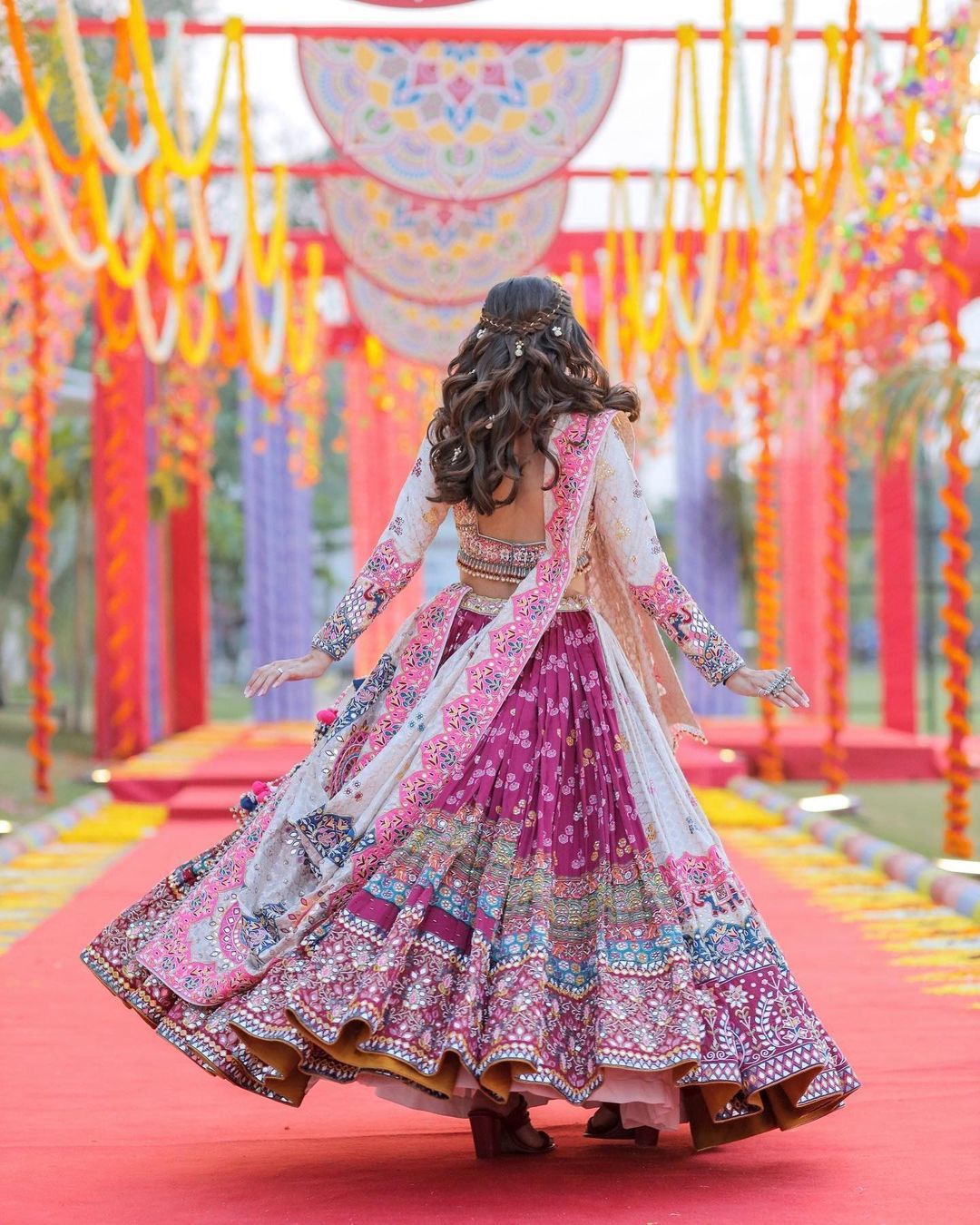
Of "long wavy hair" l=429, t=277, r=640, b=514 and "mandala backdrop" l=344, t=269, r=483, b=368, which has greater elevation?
"mandala backdrop" l=344, t=269, r=483, b=368

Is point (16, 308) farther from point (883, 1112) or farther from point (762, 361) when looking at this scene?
point (883, 1112)

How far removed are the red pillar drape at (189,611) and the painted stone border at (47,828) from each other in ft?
14.1

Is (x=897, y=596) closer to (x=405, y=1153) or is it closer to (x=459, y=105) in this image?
(x=459, y=105)

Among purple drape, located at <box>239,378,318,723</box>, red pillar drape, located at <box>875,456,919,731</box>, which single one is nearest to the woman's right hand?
red pillar drape, located at <box>875,456,919,731</box>

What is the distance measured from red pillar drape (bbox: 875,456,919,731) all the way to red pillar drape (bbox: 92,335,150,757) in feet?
14.6

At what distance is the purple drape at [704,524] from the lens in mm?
13500

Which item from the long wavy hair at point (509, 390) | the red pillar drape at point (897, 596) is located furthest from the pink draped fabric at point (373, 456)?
the long wavy hair at point (509, 390)

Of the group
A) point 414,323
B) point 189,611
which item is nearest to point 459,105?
point 414,323

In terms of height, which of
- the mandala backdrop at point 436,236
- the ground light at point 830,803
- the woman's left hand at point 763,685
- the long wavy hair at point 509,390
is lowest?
the ground light at point 830,803

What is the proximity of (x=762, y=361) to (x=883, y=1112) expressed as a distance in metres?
6.71

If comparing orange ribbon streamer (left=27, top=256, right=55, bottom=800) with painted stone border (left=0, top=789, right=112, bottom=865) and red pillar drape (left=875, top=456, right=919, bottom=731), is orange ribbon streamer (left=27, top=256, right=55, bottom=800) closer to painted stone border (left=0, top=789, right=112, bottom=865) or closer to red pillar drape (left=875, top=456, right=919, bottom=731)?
painted stone border (left=0, top=789, right=112, bottom=865)

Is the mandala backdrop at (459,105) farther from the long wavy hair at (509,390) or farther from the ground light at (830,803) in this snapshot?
the long wavy hair at (509,390)

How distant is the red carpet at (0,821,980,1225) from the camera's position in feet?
8.83

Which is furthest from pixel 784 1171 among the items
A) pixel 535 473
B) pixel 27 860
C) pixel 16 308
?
pixel 16 308
